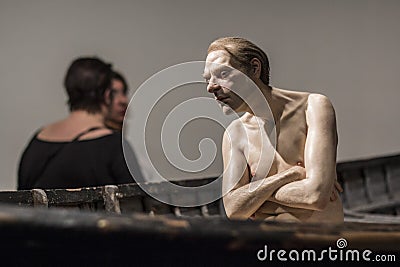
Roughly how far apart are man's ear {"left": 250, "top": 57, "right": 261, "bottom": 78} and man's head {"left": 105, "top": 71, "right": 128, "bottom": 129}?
3.18 feet

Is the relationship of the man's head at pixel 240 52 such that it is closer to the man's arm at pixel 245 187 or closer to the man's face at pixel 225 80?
the man's face at pixel 225 80

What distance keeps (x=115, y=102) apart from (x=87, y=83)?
0.24 metres

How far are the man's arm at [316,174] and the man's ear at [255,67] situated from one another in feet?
0.29

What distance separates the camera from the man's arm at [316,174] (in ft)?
2.94

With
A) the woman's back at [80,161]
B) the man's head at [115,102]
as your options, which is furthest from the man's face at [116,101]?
the woman's back at [80,161]

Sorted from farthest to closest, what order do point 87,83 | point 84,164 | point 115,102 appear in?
point 115,102 < point 87,83 < point 84,164

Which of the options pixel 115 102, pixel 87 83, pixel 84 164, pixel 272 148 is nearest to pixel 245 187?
pixel 272 148

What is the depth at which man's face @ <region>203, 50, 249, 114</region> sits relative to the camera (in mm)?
923

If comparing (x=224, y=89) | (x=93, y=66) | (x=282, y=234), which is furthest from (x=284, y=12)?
(x=282, y=234)

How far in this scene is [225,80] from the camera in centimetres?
92

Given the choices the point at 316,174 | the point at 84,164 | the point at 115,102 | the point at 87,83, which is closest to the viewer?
the point at 316,174

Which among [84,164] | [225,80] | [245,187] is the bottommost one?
[84,164]

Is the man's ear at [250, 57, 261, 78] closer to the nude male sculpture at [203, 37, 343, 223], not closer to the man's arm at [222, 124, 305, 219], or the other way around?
the nude male sculpture at [203, 37, 343, 223]

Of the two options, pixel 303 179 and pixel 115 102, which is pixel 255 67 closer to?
pixel 303 179
